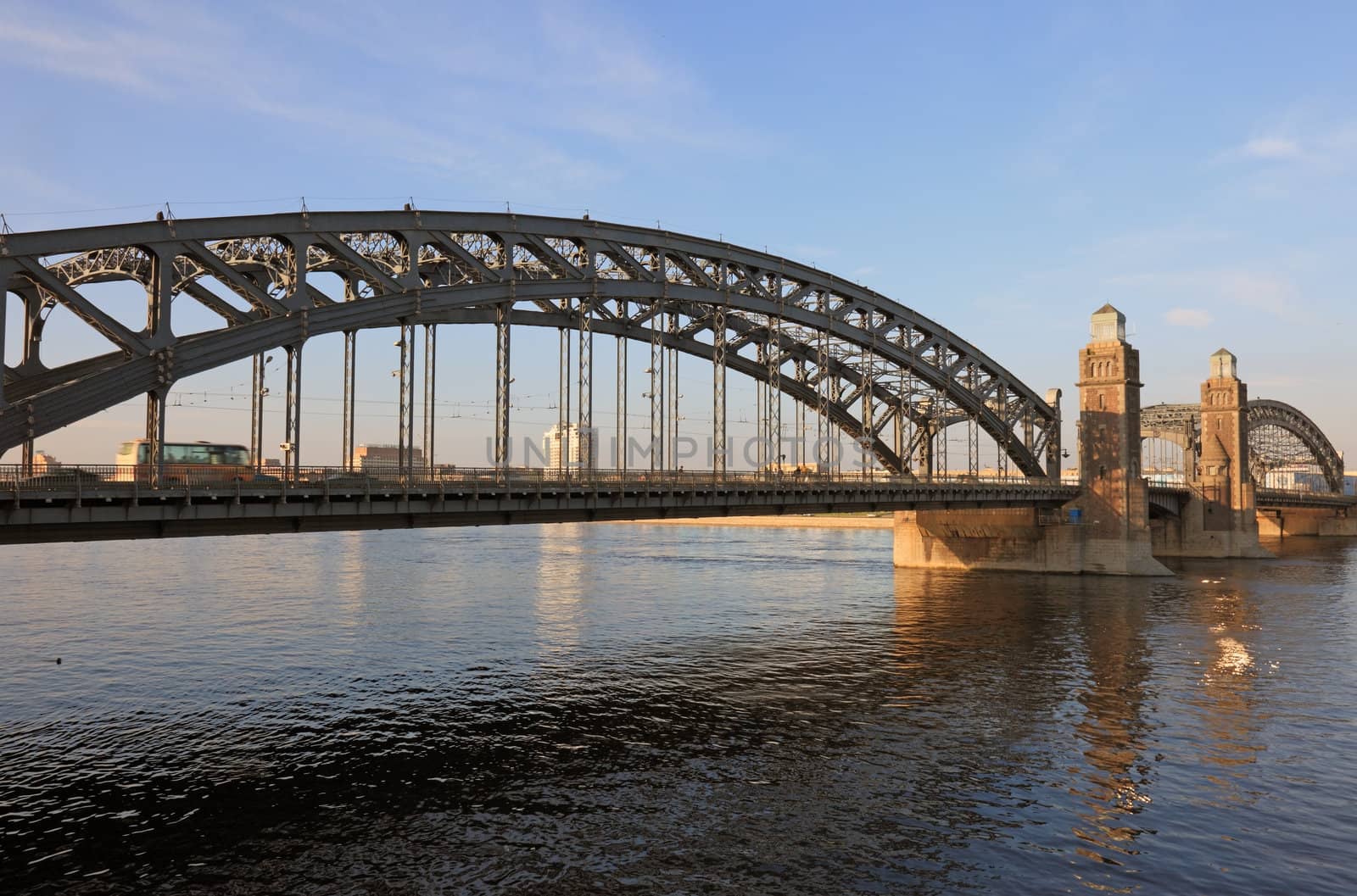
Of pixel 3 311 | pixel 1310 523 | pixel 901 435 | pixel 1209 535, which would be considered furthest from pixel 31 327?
pixel 1310 523

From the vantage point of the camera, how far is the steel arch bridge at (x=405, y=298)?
2884 centimetres

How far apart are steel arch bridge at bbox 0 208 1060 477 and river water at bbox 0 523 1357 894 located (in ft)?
30.5

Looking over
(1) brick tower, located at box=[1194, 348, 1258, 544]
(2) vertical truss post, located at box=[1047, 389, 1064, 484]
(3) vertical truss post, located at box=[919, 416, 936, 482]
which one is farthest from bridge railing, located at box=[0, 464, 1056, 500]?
(1) brick tower, located at box=[1194, 348, 1258, 544]

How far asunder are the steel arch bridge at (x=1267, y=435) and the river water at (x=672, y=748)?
2544 inches

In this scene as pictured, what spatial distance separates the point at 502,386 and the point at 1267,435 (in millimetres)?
145892

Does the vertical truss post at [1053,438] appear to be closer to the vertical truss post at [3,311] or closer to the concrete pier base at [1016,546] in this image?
the concrete pier base at [1016,546]

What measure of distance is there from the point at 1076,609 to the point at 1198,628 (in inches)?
312

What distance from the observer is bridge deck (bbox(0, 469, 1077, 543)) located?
24.0m

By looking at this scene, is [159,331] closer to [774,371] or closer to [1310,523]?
[774,371]

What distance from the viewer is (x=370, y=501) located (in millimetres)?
30094

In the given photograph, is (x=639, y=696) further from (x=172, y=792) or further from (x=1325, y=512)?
(x=1325, y=512)

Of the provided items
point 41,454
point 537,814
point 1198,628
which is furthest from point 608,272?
point 1198,628

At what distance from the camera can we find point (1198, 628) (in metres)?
46.4

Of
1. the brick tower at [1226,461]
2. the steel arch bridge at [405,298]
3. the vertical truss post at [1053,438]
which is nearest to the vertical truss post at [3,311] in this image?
the steel arch bridge at [405,298]
